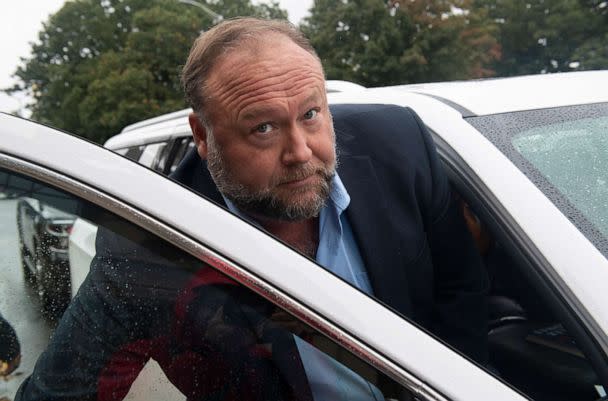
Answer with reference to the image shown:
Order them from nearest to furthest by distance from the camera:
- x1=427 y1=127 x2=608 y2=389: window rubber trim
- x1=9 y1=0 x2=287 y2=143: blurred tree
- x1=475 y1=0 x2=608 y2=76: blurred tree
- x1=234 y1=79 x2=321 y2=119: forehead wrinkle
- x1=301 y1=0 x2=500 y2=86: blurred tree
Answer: x1=427 y1=127 x2=608 y2=389: window rubber trim, x1=234 y1=79 x2=321 y2=119: forehead wrinkle, x1=301 y1=0 x2=500 y2=86: blurred tree, x1=475 y1=0 x2=608 y2=76: blurred tree, x1=9 y1=0 x2=287 y2=143: blurred tree

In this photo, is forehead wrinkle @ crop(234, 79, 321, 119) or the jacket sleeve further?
the jacket sleeve

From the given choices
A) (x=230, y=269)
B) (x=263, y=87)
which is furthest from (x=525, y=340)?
(x=230, y=269)

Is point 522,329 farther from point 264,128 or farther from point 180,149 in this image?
point 180,149

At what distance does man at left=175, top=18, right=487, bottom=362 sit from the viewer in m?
1.58

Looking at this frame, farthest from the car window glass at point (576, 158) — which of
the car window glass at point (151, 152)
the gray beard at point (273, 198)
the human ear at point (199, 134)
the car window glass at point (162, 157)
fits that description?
the car window glass at point (151, 152)

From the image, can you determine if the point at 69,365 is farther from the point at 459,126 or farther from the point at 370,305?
the point at 459,126

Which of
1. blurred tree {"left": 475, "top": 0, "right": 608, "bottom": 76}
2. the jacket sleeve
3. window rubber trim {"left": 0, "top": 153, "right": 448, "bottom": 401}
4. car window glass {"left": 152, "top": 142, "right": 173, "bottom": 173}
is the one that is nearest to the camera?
window rubber trim {"left": 0, "top": 153, "right": 448, "bottom": 401}

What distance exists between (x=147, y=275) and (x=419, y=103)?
4.30 feet

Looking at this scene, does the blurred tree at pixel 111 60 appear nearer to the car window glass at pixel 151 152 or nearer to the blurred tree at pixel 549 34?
the blurred tree at pixel 549 34

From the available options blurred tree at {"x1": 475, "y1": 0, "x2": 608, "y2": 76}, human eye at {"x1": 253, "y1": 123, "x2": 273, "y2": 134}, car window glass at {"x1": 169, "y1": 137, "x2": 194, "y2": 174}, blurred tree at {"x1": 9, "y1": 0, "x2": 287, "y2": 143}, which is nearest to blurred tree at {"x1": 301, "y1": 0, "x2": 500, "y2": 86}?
blurred tree at {"x1": 475, "y1": 0, "x2": 608, "y2": 76}

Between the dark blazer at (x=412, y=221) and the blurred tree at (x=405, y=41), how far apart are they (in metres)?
23.4

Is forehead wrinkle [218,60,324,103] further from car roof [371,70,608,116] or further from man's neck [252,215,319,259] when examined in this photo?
car roof [371,70,608,116]

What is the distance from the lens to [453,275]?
1.88 meters

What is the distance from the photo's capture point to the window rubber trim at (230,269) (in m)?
1.01
